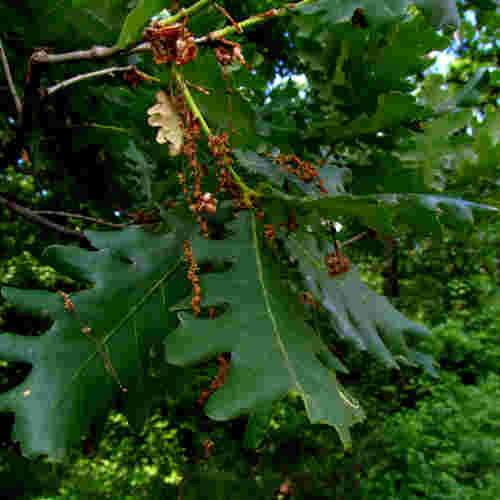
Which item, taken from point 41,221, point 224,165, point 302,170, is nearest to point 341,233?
point 302,170

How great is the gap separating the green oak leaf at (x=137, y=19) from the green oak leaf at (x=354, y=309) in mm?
380

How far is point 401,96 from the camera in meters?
0.77

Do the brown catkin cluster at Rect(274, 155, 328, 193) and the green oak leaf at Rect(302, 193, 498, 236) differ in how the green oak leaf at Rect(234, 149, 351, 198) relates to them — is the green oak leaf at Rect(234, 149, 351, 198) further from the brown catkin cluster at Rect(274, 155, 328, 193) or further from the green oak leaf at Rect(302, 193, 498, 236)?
the green oak leaf at Rect(302, 193, 498, 236)

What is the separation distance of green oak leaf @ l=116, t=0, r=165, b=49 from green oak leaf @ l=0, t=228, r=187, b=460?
1.05ft

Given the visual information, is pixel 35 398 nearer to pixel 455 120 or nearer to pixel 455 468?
pixel 455 120

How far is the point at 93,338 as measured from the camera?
28.6 inches

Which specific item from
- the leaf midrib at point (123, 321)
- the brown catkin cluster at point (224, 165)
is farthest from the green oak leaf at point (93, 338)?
the brown catkin cluster at point (224, 165)

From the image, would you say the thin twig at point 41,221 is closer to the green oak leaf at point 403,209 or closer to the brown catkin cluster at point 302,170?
the brown catkin cluster at point 302,170

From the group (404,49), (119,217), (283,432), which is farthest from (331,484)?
(404,49)

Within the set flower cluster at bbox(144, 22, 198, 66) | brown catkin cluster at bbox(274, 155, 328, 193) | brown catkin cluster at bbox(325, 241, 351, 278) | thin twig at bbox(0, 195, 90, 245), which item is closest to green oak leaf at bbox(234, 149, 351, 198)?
brown catkin cluster at bbox(274, 155, 328, 193)

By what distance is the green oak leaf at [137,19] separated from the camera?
1.95 feet

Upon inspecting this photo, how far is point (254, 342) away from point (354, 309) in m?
0.23

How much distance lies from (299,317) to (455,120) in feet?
2.07

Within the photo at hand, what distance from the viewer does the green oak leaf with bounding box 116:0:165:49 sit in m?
0.59
